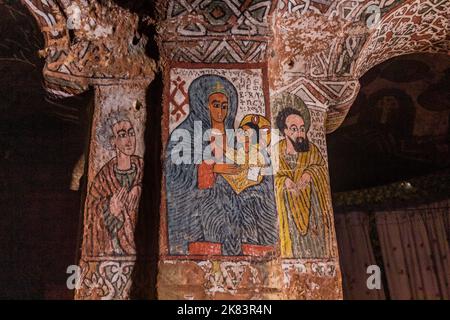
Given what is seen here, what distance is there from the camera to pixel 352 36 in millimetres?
2953

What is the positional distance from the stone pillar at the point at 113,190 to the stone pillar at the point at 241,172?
213 millimetres

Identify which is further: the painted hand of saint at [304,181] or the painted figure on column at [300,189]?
the painted hand of saint at [304,181]

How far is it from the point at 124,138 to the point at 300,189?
1.02 m

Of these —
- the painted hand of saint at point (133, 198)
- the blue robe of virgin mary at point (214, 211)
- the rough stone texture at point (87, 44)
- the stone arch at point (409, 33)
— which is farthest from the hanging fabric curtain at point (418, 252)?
the rough stone texture at point (87, 44)

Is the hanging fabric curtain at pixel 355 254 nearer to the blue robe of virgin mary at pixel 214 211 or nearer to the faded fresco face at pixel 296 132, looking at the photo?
the faded fresco face at pixel 296 132

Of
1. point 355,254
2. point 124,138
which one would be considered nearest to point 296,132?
point 124,138

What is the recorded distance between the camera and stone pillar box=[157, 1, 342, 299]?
233cm

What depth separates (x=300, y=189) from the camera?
2.78 metres

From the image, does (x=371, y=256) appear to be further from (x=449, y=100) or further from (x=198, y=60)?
(x=198, y=60)

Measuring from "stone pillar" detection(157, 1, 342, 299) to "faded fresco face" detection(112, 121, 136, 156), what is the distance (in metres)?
0.22

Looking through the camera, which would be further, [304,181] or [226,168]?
[304,181]

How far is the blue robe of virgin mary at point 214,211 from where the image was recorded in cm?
237

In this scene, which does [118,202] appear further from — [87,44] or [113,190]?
[87,44]
